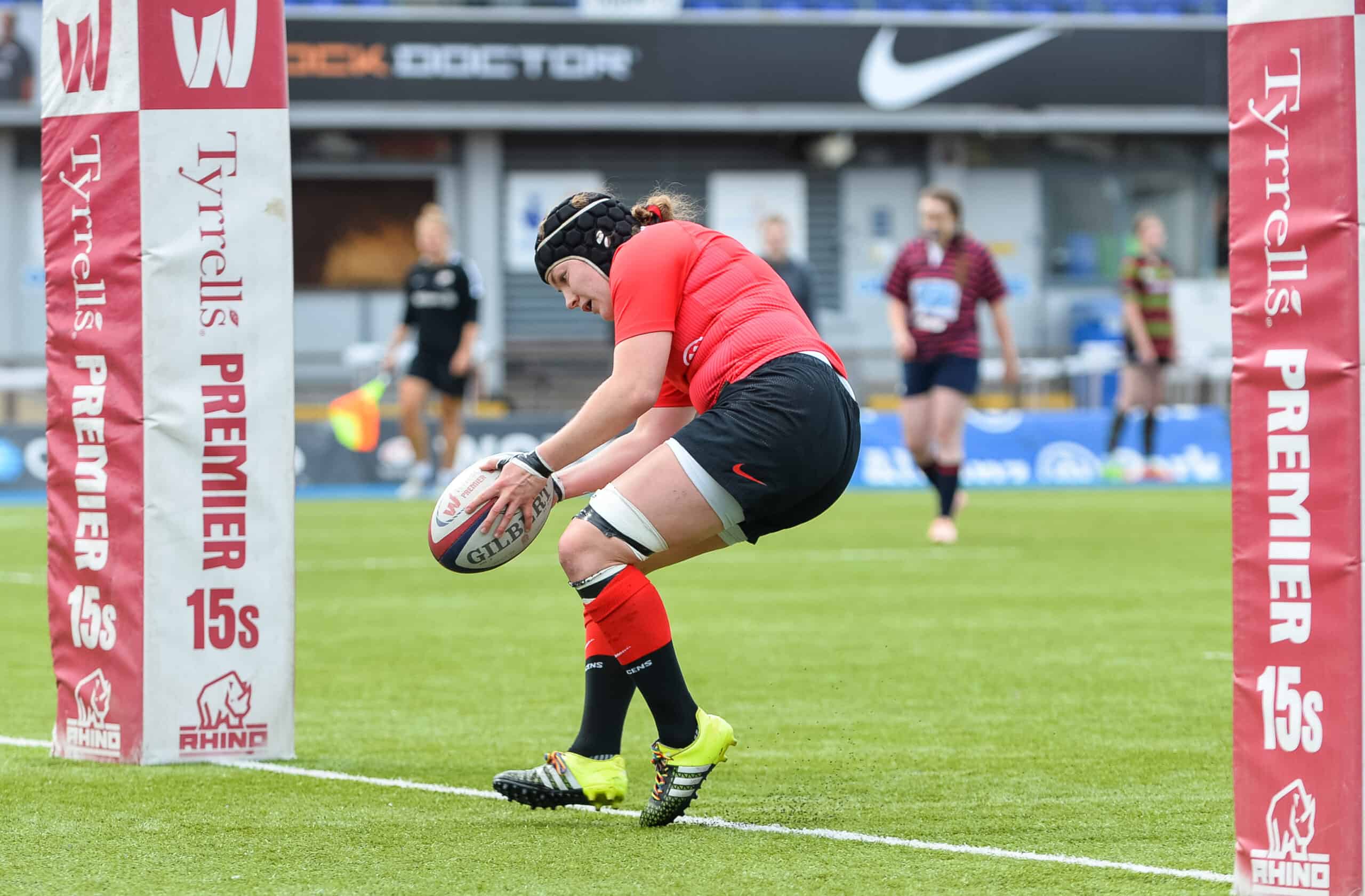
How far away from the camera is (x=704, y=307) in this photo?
4855mm

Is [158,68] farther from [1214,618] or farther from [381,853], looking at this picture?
[1214,618]

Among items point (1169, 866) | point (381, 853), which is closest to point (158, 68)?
point (381, 853)

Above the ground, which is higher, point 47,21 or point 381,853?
point 47,21

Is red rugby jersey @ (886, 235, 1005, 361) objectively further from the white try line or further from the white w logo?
the white try line

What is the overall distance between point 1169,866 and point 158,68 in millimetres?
3572

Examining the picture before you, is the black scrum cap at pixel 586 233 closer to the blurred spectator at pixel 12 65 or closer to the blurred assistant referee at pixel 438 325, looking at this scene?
the blurred assistant referee at pixel 438 325

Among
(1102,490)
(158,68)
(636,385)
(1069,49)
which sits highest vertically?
(1069,49)

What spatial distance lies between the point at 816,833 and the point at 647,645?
612 mm

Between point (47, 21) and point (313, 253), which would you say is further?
point (313, 253)

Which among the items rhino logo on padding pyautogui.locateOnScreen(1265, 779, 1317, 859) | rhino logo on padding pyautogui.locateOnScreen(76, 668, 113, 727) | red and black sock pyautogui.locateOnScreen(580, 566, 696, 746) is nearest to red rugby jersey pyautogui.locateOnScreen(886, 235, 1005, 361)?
rhino logo on padding pyautogui.locateOnScreen(76, 668, 113, 727)

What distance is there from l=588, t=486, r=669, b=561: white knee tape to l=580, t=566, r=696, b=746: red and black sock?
0.33ft

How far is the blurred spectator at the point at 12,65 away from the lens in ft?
87.9

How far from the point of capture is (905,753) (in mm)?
5918

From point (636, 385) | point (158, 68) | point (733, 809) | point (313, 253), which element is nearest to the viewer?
point (636, 385)
